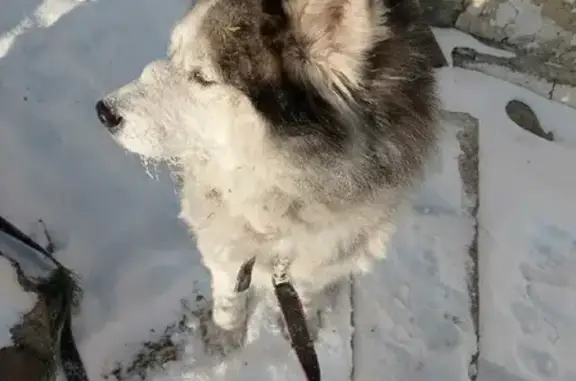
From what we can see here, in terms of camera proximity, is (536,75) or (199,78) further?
(536,75)

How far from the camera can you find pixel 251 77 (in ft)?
4.51


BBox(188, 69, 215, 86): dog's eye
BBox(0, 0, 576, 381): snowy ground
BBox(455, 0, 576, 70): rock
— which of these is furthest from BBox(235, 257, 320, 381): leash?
BBox(455, 0, 576, 70): rock

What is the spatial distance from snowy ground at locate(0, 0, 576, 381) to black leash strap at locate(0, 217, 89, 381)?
0.10 m

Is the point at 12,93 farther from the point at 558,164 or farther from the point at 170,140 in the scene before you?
the point at 558,164

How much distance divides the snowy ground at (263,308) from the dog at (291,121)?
0.58 meters

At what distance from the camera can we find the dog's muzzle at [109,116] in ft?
5.16

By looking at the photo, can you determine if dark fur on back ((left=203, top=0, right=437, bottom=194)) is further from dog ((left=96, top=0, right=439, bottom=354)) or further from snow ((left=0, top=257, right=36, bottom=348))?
snow ((left=0, top=257, right=36, bottom=348))

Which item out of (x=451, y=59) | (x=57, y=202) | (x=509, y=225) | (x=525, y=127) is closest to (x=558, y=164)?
(x=525, y=127)

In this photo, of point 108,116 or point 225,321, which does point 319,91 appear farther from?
point 225,321

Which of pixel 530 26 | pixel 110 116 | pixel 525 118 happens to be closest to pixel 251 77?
pixel 110 116

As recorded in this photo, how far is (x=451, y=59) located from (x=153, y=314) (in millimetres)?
1744

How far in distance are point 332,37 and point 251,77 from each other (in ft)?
0.71

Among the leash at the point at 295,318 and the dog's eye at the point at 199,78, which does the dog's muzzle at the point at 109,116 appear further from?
the leash at the point at 295,318

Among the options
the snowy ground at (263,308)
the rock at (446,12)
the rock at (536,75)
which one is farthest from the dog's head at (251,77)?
the rock at (536,75)
